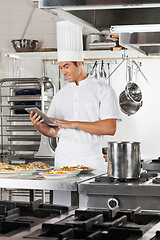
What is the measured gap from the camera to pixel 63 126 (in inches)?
141

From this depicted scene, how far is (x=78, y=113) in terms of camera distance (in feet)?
12.2

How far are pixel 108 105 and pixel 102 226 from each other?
6.73 ft

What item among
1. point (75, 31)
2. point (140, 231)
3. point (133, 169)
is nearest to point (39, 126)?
point (75, 31)

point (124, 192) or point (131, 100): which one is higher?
point (131, 100)

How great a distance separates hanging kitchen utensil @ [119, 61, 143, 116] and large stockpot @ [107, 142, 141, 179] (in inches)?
123

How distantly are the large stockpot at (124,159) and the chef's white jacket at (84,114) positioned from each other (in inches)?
29.9

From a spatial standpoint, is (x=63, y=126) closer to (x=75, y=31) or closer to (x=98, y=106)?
(x=98, y=106)

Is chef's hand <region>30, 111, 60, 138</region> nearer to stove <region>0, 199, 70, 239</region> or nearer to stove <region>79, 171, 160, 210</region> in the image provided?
stove <region>79, 171, 160, 210</region>

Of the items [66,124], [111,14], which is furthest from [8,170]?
[111,14]

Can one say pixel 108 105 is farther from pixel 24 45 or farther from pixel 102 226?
pixel 24 45

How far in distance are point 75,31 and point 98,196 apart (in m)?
1.55

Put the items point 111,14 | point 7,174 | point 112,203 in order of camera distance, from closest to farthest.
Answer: point 111,14 → point 112,203 → point 7,174

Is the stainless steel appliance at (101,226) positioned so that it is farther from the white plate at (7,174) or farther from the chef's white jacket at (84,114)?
the chef's white jacket at (84,114)

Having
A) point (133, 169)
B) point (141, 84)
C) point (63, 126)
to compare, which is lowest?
point (133, 169)
